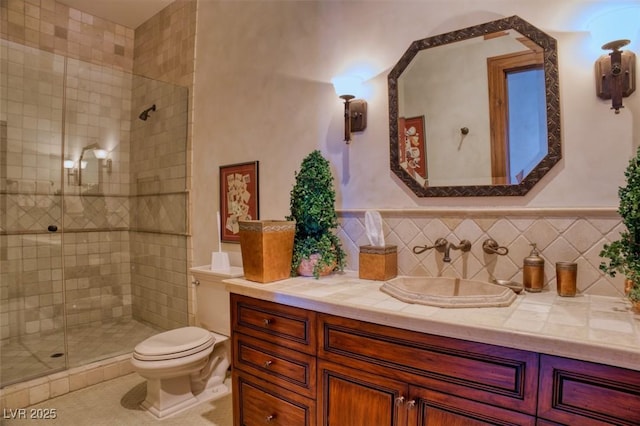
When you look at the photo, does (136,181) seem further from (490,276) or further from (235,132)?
(490,276)

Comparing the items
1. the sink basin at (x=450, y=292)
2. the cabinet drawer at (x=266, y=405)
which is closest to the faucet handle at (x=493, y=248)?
the sink basin at (x=450, y=292)

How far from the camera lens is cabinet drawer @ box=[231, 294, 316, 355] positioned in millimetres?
1394

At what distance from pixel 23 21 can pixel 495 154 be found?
3931 mm

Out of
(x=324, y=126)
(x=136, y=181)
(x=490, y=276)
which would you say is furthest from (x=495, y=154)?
(x=136, y=181)

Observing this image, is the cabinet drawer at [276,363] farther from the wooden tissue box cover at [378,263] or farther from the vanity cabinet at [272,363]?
the wooden tissue box cover at [378,263]

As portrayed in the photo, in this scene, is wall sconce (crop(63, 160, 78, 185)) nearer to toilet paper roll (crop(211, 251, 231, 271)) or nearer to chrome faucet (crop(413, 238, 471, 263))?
toilet paper roll (crop(211, 251, 231, 271))

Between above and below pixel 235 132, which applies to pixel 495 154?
below

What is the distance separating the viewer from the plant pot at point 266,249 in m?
1.62

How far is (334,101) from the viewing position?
2.04m

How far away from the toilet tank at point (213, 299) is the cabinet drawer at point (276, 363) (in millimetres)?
731

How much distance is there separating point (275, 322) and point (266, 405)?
1.28 feet

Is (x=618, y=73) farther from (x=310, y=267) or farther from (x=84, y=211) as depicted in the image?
(x=84, y=211)

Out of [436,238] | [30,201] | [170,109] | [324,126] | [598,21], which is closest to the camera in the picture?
[598,21]

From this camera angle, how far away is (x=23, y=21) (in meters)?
3.02
